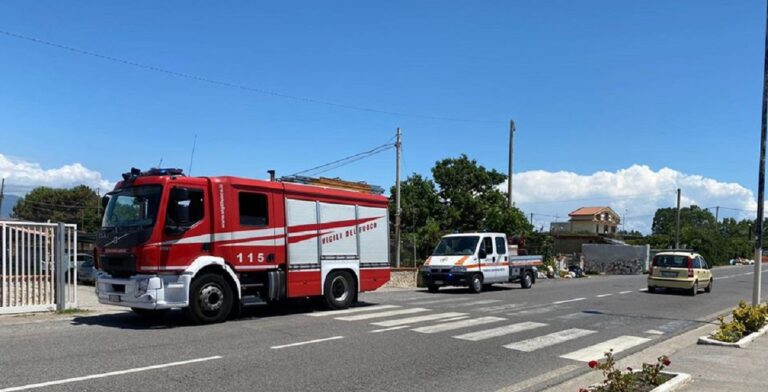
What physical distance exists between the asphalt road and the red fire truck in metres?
0.59

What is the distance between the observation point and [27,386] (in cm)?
643

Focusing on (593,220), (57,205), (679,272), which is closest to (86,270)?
(679,272)

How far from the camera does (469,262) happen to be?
2119 centimetres

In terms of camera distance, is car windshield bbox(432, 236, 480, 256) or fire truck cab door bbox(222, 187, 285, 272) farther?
car windshield bbox(432, 236, 480, 256)

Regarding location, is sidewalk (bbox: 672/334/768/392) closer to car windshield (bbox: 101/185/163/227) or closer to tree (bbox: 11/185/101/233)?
car windshield (bbox: 101/185/163/227)

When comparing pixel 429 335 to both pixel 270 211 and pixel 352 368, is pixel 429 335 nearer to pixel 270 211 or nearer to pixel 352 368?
pixel 352 368

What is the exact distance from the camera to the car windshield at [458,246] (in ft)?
71.2

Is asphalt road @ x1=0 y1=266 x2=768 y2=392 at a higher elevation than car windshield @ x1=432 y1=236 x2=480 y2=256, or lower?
lower

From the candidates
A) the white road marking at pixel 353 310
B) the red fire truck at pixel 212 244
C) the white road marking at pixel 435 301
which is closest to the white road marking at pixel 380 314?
the white road marking at pixel 353 310

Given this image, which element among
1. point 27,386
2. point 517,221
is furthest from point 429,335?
point 517,221

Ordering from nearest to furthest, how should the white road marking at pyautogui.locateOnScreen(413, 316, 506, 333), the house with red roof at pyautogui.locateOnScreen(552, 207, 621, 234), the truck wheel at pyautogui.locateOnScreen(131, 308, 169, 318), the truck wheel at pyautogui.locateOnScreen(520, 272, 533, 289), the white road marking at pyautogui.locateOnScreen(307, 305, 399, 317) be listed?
the white road marking at pyautogui.locateOnScreen(413, 316, 506, 333), the truck wheel at pyautogui.locateOnScreen(131, 308, 169, 318), the white road marking at pyautogui.locateOnScreen(307, 305, 399, 317), the truck wheel at pyautogui.locateOnScreen(520, 272, 533, 289), the house with red roof at pyautogui.locateOnScreen(552, 207, 621, 234)

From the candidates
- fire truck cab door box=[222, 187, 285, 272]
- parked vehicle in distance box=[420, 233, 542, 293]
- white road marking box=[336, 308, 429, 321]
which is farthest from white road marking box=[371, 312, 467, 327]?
parked vehicle in distance box=[420, 233, 542, 293]

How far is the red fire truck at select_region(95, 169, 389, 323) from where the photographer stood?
11.1 m

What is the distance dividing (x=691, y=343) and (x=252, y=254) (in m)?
8.64
